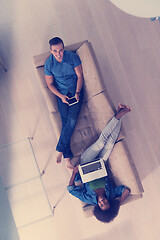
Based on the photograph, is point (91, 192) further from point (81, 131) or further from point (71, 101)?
point (71, 101)

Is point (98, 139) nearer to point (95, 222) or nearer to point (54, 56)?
point (54, 56)

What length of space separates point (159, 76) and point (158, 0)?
2.31 meters

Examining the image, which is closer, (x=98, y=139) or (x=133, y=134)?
(x=98, y=139)

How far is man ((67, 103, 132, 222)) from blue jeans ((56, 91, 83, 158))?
20 centimetres

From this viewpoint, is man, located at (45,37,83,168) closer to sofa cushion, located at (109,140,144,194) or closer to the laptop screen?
the laptop screen

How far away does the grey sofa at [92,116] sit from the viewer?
91.7 inches

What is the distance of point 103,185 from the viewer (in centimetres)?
239

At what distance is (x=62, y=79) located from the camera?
2.44 metres

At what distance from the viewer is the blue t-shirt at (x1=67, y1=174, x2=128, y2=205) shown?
2.34m

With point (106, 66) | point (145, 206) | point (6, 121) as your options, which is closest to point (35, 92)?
point (6, 121)

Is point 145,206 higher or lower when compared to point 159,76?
lower

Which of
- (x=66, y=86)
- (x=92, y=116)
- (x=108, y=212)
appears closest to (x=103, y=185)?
(x=108, y=212)

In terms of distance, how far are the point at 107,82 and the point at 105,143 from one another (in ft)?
3.19

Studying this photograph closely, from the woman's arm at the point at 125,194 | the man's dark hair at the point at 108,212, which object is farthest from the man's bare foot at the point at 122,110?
the man's dark hair at the point at 108,212
